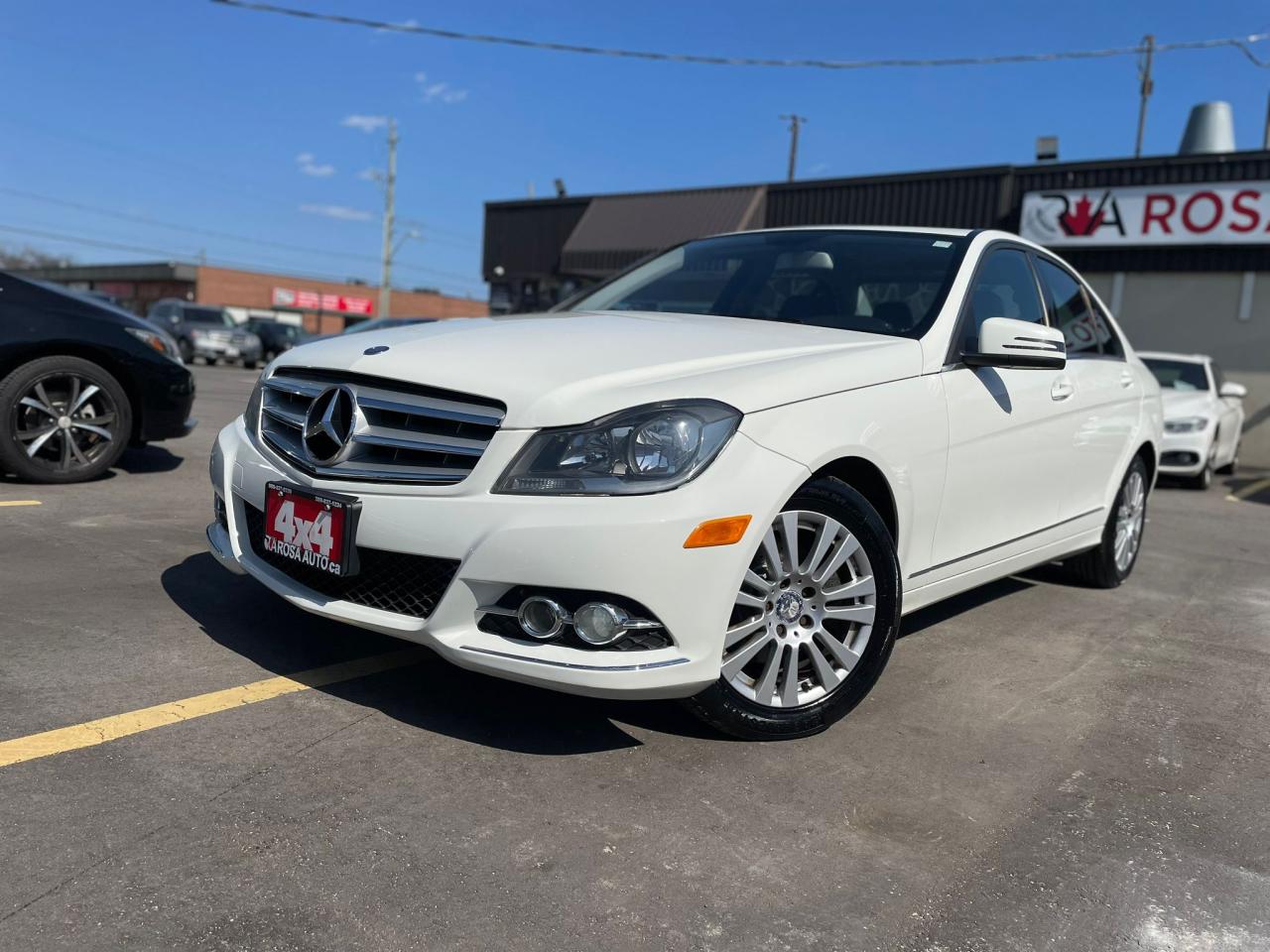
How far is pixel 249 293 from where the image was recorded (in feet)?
196

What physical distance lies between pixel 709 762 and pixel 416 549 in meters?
0.97

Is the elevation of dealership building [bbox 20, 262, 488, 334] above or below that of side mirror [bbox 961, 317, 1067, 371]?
above

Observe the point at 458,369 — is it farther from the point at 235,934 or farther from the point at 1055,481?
the point at 1055,481

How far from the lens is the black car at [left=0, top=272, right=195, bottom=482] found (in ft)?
18.5

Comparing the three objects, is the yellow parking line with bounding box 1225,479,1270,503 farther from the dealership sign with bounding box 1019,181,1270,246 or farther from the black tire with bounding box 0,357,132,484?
the black tire with bounding box 0,357,132,484

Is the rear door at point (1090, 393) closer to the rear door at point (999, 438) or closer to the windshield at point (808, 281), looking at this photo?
the rear door at point (999, 438)

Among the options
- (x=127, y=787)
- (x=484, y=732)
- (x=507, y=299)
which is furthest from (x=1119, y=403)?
(x=507, y=299)

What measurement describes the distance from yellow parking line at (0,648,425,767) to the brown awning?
722 inches

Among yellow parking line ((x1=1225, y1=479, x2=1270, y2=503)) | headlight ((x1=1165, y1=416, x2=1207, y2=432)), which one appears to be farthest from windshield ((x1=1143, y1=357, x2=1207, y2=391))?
yellow parking line ((x1=1225, y1=479, x2=1270, y2=503))

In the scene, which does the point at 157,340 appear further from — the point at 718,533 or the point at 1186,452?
the point at 1186,452

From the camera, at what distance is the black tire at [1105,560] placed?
5.07 metres

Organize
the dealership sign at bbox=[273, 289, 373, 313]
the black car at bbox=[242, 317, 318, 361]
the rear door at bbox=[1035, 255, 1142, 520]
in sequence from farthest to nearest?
the dealership sign at bbox=[273, 289, 373, 313] < the black car at bbox=[242, 317, 318, 361] < the rear door at bbox=[1035, 255, 1142, 520]

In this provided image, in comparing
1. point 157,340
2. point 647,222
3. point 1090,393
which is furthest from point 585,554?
point 647,222

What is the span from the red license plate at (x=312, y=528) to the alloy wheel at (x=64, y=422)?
11.5 ft
